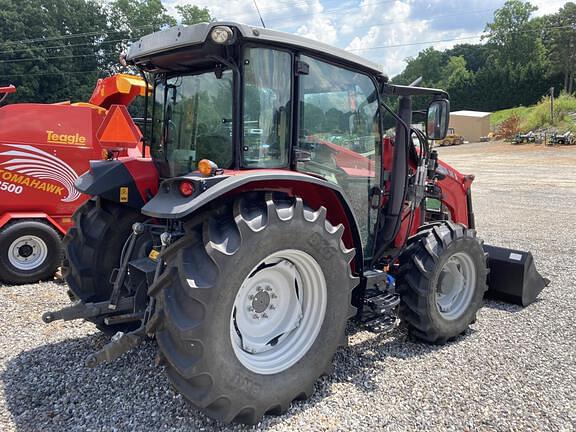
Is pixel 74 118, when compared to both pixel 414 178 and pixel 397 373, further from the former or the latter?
pixel 397 373

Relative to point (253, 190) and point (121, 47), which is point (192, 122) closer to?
point (253, 190)

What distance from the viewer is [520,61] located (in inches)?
2741

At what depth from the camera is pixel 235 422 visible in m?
2.78

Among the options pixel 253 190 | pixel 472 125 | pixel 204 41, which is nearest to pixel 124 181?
pixel 253 190

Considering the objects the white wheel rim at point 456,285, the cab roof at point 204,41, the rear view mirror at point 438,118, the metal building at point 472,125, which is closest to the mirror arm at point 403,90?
the rear view mirror at point 438,118

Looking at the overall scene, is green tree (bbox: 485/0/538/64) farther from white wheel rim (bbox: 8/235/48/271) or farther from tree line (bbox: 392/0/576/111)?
white wheel rim (bbox: 8/235/48/271)

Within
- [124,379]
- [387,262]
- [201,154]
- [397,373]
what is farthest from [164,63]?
[397,373]

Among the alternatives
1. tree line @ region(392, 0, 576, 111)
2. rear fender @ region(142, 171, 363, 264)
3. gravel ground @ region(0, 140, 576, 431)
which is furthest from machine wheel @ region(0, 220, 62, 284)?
tree line @ region(392, 0, 576, 111)

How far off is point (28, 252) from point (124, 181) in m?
3.26

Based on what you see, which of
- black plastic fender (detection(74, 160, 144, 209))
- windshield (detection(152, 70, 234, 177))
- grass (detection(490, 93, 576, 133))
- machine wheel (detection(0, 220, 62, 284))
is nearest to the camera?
windshield (detection(152, 70, 234, 177))

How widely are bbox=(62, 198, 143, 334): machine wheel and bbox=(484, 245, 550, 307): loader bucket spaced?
3592mm

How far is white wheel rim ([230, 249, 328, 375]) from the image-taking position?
116 inches

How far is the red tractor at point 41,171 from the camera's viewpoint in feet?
19.2

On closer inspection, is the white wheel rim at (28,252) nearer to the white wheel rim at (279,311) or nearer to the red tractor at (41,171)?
the red tractor at (41,171)
